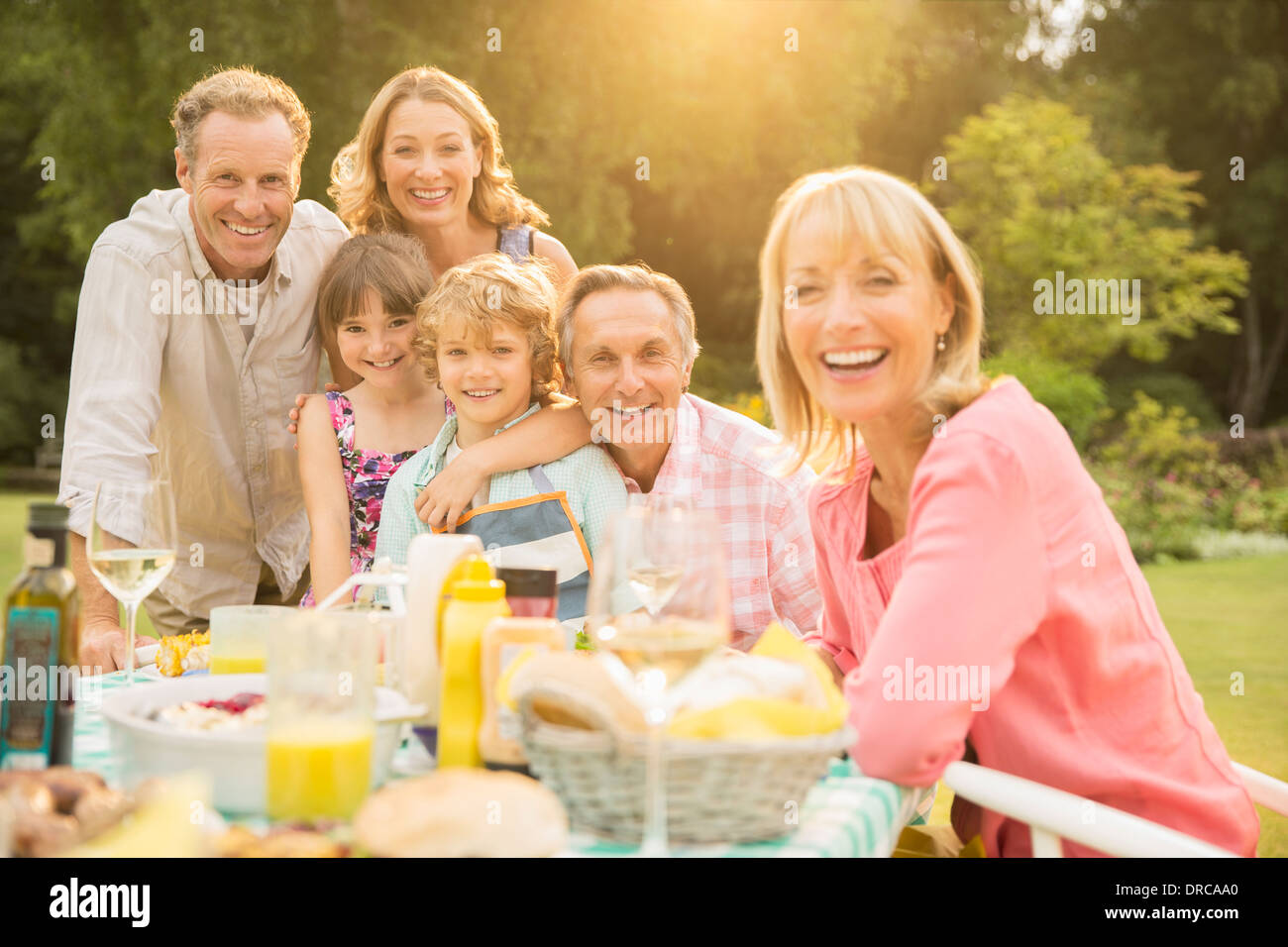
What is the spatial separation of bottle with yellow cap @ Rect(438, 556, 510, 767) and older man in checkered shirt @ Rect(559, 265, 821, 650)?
62.7 inches

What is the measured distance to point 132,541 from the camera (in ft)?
7.11

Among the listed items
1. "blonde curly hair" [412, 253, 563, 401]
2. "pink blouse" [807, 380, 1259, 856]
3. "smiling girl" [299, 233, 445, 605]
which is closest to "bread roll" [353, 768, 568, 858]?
"pink blouse" [807, 380, 1259, 856]

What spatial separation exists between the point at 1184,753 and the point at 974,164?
19.6 metres

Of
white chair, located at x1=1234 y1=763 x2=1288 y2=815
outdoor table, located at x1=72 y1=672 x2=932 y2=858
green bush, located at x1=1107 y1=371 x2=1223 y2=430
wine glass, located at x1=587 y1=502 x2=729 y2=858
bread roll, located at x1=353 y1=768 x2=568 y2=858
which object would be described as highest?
green bush, located at x1=1107 y1=371 x2=1223 y2=430

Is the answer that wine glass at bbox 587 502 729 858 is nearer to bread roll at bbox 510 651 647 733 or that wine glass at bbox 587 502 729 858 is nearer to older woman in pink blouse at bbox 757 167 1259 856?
bread roll at bbox 510 651 647 733

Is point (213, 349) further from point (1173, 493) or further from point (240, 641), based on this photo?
point (1173, 493)

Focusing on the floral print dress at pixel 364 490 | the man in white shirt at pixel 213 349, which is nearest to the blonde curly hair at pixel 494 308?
the floral print dress at pixel 364 490

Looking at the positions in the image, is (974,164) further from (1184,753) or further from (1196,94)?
(1184,753)

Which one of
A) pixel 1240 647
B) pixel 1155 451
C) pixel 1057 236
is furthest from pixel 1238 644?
pixel 1057 236

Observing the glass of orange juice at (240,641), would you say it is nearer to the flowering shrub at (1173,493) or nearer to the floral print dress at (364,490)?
the floral print dress at (364,490)

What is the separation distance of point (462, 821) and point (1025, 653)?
1.15 meters

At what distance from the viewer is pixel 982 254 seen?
20.6 metres

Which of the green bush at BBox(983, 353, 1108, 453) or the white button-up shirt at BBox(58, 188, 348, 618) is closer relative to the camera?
the white button-up shirt at BBox(58, 188, 348, 618)

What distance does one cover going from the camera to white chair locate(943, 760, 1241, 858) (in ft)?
5.77
